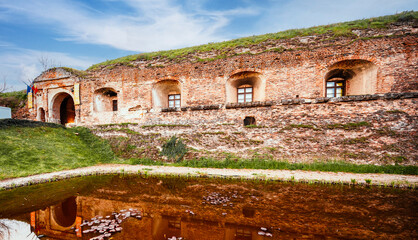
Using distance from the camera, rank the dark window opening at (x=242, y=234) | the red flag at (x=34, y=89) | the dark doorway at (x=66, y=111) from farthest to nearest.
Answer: the dark doorway at (x=66, y=111) < the red flag at (x=34, y=89) < the dark window opening at (x=242, y=234)

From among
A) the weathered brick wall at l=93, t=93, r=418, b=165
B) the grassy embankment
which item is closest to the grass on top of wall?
the grassy embankment

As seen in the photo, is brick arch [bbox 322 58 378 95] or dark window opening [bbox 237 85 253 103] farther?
dark window opening [bbox 237 85 253 103]

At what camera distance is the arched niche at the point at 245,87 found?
39.9 ft

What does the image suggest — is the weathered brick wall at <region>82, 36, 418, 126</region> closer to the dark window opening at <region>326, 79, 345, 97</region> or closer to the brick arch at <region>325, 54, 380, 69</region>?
the brick arch at <region>325, 54, 380, 69</region>

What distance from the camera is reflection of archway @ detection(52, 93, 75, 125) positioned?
651 inches

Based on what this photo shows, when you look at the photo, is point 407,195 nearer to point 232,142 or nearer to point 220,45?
point 232,142

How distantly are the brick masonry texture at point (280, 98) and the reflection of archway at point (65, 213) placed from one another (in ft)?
18.0

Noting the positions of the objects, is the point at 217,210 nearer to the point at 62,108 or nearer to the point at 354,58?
the point at 354,58

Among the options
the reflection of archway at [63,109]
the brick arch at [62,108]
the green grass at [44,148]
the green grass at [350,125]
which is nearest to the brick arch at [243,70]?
the green grass at [350,125]

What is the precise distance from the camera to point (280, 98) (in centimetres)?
1138

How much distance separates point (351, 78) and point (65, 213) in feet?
50.6

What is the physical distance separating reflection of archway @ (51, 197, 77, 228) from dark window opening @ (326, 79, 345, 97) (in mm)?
13983

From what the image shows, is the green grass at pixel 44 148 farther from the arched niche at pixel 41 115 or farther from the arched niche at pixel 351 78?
the arched niche at pixel 351 78

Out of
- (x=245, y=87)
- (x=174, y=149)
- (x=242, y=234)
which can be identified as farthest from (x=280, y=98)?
(x=242, y=234)
